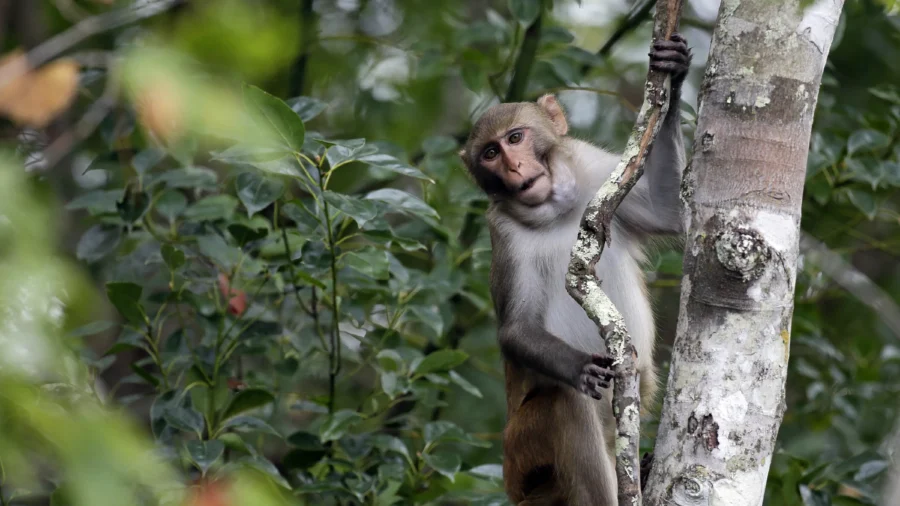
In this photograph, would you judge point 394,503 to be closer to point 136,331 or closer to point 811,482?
point 136,331

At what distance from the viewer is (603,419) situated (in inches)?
191

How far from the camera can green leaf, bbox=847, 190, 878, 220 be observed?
5.30 metres

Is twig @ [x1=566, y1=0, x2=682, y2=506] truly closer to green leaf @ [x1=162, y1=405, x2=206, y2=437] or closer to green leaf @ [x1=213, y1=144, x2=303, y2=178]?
green leaf @ [x1=213, y1=144, x2=303, y2=178]

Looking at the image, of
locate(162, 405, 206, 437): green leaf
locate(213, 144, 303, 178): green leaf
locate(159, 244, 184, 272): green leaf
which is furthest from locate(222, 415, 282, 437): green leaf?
locate(213, 144, 303, 178): green leaf

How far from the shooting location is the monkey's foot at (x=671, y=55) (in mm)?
3590

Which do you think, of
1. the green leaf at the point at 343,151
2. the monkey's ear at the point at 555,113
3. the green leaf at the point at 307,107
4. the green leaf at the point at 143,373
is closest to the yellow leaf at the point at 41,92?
the green leaf at the point at 343,151

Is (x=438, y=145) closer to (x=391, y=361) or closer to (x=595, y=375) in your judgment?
(x=391, y=361)

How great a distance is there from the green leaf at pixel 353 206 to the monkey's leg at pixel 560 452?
4.45 feet

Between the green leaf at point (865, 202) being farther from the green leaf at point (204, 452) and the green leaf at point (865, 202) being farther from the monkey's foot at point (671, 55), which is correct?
the green leaf at point (204, 452)

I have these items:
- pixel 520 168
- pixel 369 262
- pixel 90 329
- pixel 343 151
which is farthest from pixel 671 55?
pixel 90 329

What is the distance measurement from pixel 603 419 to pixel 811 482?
1167 mm

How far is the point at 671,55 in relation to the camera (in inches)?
144

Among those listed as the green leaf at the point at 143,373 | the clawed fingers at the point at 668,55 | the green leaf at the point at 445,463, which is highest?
the clawed fingers at the point at 668,55

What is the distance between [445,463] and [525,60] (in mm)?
2672
